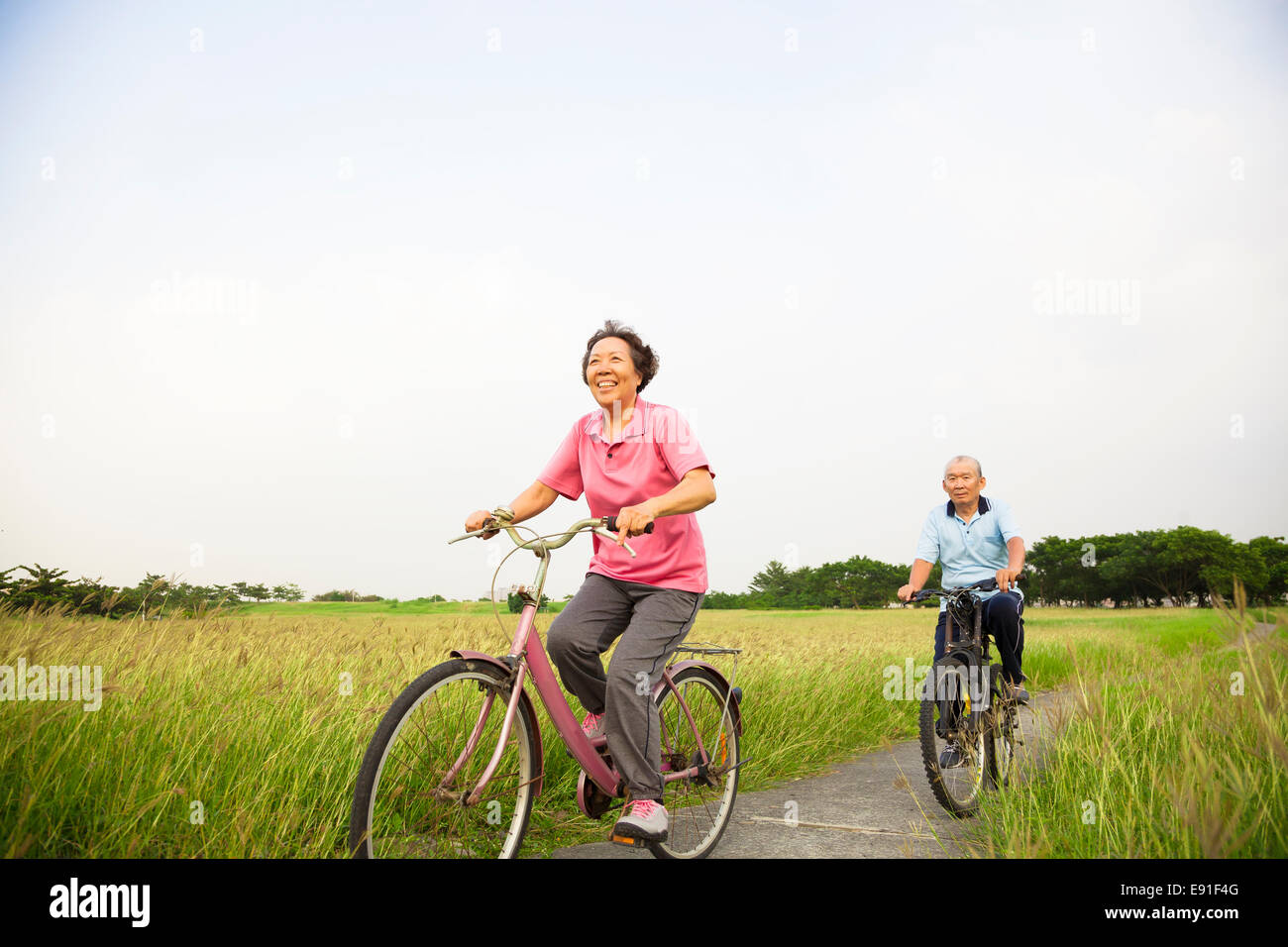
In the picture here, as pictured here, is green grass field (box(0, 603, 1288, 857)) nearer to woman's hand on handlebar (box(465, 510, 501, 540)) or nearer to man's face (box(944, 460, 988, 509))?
woman's hand on handlebar (box(465, 510, 501, 540))

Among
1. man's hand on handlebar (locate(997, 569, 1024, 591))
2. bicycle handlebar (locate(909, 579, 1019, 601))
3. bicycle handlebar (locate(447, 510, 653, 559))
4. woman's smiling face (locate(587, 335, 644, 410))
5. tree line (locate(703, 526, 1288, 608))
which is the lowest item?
tree line (locate(703, 526, 1288, 608))

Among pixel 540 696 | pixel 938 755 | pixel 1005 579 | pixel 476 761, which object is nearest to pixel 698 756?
pixel 476 761

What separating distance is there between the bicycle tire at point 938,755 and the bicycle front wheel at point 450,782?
231 cm

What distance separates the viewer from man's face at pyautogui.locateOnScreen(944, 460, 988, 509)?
5270 millimetres

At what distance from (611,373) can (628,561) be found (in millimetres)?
847

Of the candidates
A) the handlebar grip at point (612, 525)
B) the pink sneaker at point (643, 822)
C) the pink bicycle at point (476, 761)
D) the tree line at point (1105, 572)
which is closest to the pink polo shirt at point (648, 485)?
the pink bicycle at point (476, 761)

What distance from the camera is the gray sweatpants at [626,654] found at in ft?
10.7

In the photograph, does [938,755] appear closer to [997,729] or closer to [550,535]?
[997,729]

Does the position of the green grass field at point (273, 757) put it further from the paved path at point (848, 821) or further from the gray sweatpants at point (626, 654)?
the gray sweatpants at point (626, 654)

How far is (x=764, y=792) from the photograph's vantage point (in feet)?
16.6

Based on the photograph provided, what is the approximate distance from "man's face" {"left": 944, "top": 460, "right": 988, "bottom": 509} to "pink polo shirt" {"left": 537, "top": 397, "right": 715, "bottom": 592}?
7.90 feet

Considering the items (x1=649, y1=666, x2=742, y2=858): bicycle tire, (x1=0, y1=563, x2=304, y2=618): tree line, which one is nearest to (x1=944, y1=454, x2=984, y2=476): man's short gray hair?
(x1=649, y1=666, x2=742, y2=858): bicycle tire
